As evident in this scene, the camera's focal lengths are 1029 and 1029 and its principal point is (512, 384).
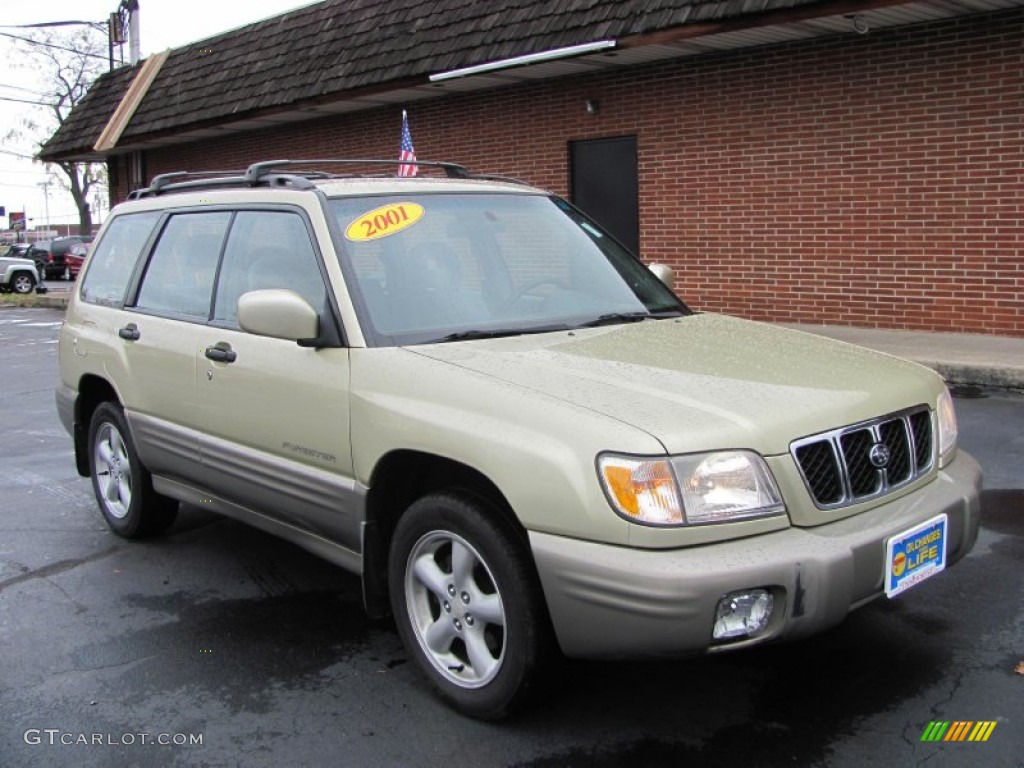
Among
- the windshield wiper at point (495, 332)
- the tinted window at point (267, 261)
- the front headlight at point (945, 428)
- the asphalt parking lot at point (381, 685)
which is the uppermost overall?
the tinted window at point (267, 261)

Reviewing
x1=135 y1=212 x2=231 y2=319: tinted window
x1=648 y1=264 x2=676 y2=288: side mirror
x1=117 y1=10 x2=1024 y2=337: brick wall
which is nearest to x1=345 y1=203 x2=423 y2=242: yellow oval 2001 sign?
x1=135 y1=212 x2=231 y2=319: tinted window

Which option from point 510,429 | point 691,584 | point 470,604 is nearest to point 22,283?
point 470,604

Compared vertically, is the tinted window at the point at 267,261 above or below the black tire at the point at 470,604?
above

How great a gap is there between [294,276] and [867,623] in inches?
99.0

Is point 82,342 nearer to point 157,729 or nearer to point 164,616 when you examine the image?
point 164,616

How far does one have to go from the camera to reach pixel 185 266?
15.3 ft

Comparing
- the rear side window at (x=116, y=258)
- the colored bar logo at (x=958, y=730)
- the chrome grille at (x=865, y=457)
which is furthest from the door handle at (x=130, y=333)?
the colored bar logo at (x=958, y=730)

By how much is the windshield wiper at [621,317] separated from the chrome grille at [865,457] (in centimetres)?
113

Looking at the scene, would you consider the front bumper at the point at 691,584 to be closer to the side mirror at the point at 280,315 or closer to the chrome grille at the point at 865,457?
the chrome grille at the point at 865,457

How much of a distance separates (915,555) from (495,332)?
1.55 m

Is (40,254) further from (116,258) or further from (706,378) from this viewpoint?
(706,378)

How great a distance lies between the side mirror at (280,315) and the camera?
11.5 ft
